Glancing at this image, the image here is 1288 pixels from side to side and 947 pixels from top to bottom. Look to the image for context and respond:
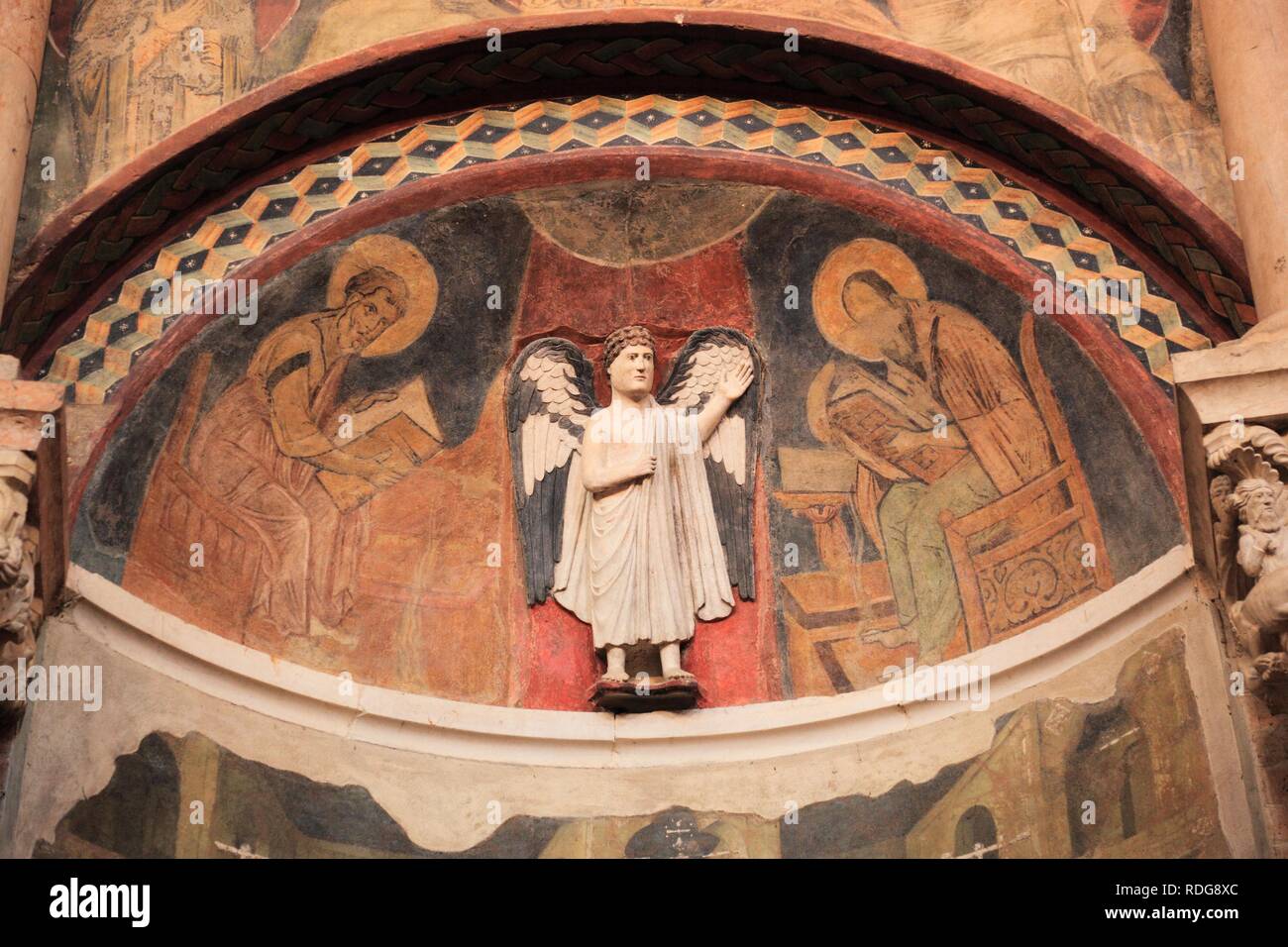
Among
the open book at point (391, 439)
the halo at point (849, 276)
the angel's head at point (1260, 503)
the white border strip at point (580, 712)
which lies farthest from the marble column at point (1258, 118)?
the open book at point (391, 439)

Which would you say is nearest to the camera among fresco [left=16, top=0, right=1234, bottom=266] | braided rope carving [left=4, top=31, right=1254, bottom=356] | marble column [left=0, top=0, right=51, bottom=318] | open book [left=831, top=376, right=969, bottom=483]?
marble column [left=0, top=0, right=51, bottom=318]

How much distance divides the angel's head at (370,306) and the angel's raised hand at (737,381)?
1.45 meters

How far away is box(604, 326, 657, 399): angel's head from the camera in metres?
9.47

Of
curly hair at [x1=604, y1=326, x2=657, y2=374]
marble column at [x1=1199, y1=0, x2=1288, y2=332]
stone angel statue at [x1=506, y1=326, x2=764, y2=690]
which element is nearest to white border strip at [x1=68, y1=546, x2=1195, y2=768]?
stone angel statue at [x1=506, y1=326, x2=764, y2=690]

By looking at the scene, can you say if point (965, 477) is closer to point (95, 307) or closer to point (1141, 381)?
point (1141, 381)

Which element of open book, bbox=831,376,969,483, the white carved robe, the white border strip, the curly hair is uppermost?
the curly hair

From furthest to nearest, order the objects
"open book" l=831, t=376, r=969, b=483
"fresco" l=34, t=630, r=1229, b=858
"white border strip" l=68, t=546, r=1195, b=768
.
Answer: "open book" l=831, t=376, r=969, b=483 < "white border strip" l=68, t=546, r=1195, b=768 < "fresco" l=34, t=630, r=1229, b=858

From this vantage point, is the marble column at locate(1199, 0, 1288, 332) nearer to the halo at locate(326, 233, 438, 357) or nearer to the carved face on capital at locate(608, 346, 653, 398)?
the carved face on capital at locate(608, 346, 653, 398)

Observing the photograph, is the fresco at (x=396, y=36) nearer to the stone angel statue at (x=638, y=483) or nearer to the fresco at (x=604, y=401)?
the fresco at (x=604, y=401)

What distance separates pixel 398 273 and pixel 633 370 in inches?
43.8

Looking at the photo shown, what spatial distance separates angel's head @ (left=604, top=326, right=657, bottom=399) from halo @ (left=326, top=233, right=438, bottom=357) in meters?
0.82

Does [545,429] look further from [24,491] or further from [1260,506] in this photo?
[1260,506]

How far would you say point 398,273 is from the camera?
9352 mm

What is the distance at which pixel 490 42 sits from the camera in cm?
916
